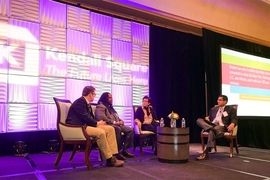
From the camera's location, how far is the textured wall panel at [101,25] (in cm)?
500

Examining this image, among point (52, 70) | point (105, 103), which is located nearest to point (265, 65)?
point (105, 103)

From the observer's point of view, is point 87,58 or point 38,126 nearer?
point 38,126

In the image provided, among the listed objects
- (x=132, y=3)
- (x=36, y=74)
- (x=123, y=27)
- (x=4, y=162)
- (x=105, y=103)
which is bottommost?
(x=4, y=162)

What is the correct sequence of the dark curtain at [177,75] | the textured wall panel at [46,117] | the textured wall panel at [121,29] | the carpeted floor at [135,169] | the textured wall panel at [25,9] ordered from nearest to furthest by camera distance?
the carpeted floor at [135,169]
the textured wall panel at [25,9]
the textured wall panel at [46,117]
the textured wall panel at [121,29]
the dark curtain at [177,75]

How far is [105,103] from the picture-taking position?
399 centimetres

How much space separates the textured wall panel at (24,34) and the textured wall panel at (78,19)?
0.63 meters

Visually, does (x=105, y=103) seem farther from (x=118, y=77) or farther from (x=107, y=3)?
(x=107, y=3)

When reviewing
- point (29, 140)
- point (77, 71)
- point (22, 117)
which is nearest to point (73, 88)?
point (77, 71)

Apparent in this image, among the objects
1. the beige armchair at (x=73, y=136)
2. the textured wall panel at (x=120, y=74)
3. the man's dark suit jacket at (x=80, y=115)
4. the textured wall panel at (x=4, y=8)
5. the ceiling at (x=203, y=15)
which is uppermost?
the ceiling at (x=203, y=15)

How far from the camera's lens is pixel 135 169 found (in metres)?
3.14

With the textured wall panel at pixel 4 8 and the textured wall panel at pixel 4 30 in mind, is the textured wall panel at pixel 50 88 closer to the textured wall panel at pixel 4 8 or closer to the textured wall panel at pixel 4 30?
the textured wall panel at pixel 4 30

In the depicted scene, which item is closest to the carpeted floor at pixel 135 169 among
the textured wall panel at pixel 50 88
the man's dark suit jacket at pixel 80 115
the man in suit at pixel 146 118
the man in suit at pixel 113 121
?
the man in suit at pixel 113 121

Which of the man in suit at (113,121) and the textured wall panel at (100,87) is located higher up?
the textured wall panel at (100,87)

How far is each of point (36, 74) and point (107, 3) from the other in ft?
6.41
